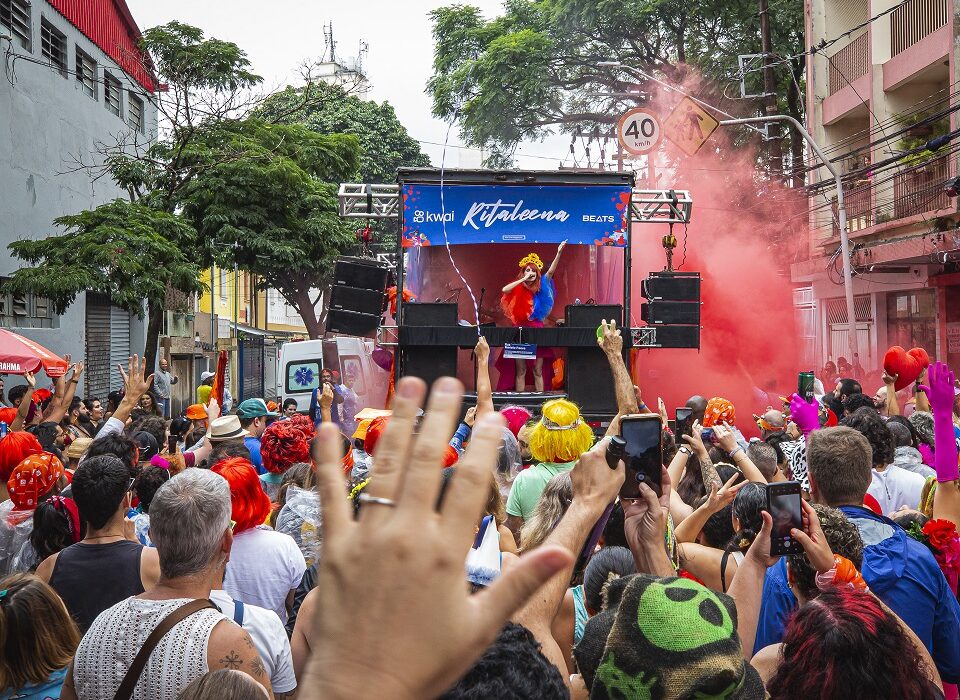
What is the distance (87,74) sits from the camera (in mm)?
21203

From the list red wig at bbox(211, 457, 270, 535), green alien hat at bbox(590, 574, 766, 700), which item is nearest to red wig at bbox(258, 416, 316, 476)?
red wig at bbox(211, 457, 270, 535)

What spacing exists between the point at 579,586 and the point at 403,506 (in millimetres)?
2431

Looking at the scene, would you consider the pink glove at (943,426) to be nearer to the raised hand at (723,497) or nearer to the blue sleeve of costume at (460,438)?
the raised hand at (723,497)

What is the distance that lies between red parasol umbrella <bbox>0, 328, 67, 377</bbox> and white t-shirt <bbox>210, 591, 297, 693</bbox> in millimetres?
7673

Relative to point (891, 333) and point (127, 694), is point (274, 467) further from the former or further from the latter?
point (891, 333)

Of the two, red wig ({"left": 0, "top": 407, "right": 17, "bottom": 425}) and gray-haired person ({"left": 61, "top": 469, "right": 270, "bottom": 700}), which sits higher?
red wig ({"left": 0, "top": 407, "right": 17, "bottom": 425})

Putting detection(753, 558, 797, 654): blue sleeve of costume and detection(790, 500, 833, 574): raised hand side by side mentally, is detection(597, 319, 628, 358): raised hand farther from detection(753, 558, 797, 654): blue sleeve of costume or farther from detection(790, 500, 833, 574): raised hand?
detection(790, 500, 833, 574): raised hand

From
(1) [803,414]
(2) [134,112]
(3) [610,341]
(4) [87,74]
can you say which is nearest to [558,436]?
(3) [610,341]

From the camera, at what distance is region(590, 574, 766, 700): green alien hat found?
1.98 m

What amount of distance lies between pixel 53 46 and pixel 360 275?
11.4 m

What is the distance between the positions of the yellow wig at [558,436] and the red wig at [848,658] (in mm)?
2518

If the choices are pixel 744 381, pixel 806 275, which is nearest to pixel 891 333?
pixel 806 275

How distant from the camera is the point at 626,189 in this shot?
12055mm

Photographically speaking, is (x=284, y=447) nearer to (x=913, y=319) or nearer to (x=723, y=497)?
(x=723, y=497)
